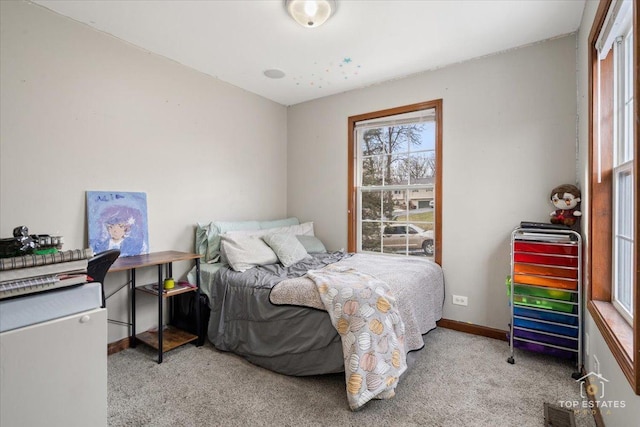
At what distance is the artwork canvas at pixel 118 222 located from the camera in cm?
231

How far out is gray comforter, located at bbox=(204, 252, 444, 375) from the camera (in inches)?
79.4

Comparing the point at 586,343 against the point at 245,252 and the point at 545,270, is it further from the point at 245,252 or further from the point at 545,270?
the point at 245,252

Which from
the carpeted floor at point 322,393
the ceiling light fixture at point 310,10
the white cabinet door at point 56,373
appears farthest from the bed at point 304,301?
the ceiling light fixture at point 310,10

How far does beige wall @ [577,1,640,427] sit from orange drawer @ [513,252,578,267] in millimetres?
194

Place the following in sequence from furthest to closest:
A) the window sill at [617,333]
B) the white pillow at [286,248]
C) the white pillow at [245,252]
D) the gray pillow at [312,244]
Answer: the gray pillow at [312,244] → the white pillow at [286,248] → the white pillow at [245,252] → the window sill at [617,333]

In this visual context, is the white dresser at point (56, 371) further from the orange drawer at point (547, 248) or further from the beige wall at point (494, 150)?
the beige wall at point (494, 150)

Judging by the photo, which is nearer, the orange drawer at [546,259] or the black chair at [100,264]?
the black chair at [100,264]

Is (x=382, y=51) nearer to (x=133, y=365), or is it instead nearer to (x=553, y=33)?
(x=553, y=33)

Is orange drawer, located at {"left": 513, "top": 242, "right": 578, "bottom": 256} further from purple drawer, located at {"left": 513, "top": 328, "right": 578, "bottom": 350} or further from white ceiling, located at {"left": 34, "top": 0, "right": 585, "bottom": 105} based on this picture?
white ceiling, located at {"left": 34, "top": 0, "right": 585, "bottom": 105}

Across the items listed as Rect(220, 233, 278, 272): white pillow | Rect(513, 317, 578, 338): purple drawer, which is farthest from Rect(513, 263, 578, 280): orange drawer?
Rect(220, 233, 278, 272): white pillow

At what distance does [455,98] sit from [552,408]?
8.20ft

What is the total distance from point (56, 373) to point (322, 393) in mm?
1401

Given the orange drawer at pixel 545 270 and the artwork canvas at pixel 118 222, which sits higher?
the artwork canvas at pixel 118 222

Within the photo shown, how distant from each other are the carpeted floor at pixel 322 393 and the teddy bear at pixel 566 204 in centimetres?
A: 105
